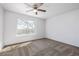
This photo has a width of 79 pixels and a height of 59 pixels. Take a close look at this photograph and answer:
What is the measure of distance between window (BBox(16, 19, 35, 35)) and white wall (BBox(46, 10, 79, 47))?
151 cm

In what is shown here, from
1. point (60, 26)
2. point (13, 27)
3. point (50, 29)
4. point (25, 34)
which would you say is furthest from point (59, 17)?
point (13, 27)

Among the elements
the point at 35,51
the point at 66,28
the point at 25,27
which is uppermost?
the point at 25,27

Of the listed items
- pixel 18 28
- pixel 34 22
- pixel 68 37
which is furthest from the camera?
pixel 34 22

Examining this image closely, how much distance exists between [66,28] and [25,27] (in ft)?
8.46

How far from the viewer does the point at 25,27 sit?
149 inches

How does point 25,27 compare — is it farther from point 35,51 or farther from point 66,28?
point 66,28

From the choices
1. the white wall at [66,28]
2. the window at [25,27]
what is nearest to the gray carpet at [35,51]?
the white wall at [66,28]

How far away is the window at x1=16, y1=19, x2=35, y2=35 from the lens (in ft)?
11.4

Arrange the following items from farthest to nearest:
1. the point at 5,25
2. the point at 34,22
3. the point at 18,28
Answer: the point at 34,22
the point at 18,28
the point at 5,25

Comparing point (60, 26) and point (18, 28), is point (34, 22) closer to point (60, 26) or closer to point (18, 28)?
point (18, 28)

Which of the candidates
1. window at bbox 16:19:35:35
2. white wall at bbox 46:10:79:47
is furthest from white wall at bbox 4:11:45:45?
white wall at bbox 46:10:79:47

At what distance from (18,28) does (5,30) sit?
751 millimetres

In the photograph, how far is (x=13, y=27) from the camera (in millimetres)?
3137

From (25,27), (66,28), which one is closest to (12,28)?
(25,27)
